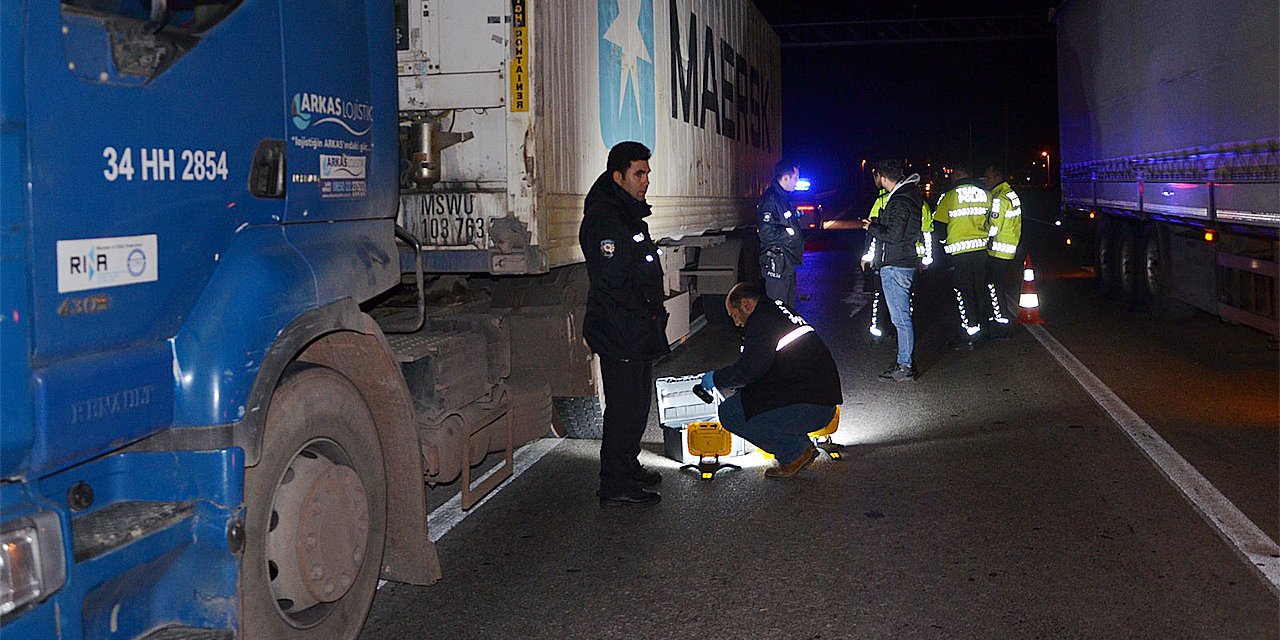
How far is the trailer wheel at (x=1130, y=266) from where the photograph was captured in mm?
15133

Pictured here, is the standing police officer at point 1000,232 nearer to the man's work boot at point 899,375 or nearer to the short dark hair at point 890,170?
the short dark hair at point 890,170

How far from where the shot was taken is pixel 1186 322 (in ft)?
46.2

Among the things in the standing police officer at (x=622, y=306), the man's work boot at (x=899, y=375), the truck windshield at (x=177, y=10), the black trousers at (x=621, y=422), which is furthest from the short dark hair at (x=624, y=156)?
the man's work boot at (x=899, y=375)

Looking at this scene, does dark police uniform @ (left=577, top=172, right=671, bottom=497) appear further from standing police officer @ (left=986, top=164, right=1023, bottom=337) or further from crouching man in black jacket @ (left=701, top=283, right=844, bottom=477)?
standing police officer @ (left=986, top=164, right=1023, bottom=337)

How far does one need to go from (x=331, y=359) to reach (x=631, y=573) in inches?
73.7

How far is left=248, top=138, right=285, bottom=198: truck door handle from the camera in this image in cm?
380

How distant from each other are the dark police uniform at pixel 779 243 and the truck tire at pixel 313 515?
731 centimetres

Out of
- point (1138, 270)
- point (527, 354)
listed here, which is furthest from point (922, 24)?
point (527, 354)

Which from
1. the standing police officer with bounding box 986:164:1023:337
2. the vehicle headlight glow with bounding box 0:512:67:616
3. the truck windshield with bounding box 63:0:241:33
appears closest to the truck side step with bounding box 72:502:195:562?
the vehicle headlight glow with bounding box 0:512:67:616

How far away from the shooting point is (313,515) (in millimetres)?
3947

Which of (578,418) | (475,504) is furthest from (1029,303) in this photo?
(475,504)

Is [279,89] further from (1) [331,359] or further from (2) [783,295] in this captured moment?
(2) [783,295]

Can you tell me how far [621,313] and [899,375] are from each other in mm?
4608

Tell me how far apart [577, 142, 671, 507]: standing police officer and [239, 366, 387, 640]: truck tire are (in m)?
2.33
